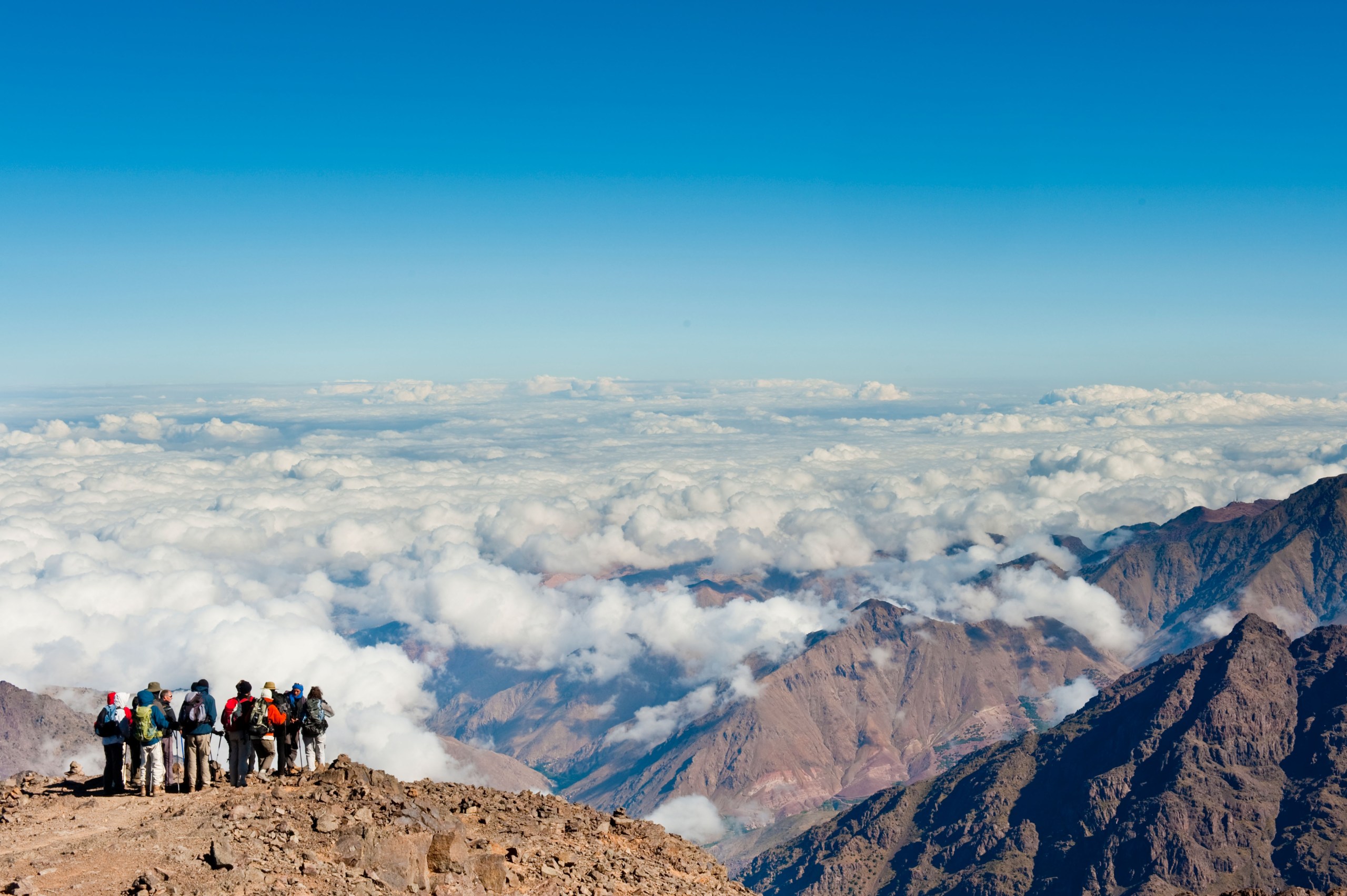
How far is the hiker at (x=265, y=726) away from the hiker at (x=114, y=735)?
3828mm

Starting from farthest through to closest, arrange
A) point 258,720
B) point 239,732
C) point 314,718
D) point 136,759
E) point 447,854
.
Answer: point 314,718, point 239,732, point 258,720, point 136,759, point 447,854

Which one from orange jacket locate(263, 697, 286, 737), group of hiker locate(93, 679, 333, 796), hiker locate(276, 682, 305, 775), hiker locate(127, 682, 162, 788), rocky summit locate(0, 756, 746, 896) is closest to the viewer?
rocky summit locate(0, 756, 746, 896)

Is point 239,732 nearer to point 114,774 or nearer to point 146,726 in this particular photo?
point 146,726

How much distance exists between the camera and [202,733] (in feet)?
95.5

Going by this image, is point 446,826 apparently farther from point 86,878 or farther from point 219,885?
point 86,878

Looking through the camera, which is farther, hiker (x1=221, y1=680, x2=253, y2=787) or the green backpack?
hiker (x1=221, y1=680, x2=253, y2=787)

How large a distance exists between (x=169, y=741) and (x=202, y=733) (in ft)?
5.76

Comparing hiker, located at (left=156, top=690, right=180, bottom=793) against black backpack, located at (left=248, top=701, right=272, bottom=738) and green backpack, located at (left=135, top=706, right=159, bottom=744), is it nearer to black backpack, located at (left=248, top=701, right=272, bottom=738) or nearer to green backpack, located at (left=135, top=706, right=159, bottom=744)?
green backpack, located at (left=135, top=706, right=159, bottom=744)

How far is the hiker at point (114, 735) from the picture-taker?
2848cm

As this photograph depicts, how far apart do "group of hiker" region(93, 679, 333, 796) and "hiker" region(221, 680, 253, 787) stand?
2cm

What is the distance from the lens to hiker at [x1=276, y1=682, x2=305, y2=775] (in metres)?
31.3

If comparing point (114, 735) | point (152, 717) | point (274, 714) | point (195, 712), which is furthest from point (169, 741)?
point (274, 714)

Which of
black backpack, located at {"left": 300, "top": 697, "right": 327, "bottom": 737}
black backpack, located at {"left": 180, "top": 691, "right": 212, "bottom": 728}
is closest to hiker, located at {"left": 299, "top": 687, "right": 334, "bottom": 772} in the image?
black backpack, located at {"left": 300, "top": 697, "right": 327, "bottom": 737}

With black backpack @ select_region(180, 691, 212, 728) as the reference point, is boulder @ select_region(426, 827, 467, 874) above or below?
below
